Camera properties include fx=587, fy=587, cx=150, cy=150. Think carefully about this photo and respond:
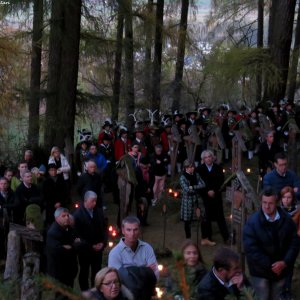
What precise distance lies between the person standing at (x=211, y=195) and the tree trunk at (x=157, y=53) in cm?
1186

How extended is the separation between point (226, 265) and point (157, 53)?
18.4 m

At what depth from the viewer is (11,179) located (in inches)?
382

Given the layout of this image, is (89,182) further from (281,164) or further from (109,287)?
(109,287)

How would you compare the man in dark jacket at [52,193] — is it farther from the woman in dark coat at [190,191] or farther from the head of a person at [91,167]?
the woman in dark coat at [190,191]

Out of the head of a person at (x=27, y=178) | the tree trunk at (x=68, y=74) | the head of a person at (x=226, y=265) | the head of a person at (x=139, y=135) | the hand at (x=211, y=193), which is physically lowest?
the head of a person at (x=226, y=265)

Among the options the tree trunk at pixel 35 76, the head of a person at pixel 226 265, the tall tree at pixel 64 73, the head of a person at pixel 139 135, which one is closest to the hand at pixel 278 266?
the head of a person at pixel 226 265

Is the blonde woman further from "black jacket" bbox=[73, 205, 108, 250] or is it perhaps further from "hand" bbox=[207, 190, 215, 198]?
"hand" bbox=[207, 190, 215, 198]

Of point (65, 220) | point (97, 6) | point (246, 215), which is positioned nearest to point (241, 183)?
point (246, 215)

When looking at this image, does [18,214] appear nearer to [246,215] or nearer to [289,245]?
[246,215]

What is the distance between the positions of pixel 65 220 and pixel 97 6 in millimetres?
12537

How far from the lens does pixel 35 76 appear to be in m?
19.2

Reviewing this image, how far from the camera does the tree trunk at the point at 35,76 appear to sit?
1578 centimetres

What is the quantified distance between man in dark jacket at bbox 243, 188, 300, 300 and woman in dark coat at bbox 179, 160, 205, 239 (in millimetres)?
3560

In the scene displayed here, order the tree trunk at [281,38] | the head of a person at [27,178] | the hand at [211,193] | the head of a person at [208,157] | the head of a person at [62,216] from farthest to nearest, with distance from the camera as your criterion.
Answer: the tree trunk at [281,38] → the hand at [211,193] → the head of a person at [208,157] → the head of a person at [27,178] → the head of a person at [62,216]
